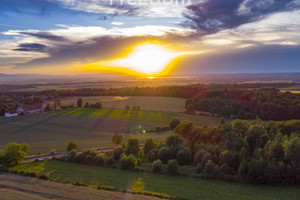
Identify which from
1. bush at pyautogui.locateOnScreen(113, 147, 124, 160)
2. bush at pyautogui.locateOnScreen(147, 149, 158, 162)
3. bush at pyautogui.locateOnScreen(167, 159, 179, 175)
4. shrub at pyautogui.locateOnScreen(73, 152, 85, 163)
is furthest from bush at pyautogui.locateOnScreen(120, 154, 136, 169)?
shrub at pyautogui.locateOnScreen(73, 152, 85, 163)

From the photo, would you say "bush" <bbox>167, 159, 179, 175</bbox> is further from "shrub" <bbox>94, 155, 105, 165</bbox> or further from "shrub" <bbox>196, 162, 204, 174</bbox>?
"shrub" <bbox>94, 155, 105, 165</bbox>

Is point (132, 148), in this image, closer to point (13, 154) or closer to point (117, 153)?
point (117, 153)

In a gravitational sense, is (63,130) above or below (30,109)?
below

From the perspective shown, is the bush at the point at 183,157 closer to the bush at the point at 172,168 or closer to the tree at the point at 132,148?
the bush at the point at 172,168

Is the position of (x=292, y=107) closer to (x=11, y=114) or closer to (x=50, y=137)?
(x=50, y=137)

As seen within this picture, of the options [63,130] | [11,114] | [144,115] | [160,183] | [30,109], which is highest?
[30,109]

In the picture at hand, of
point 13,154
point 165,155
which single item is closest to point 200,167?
point 165,155
